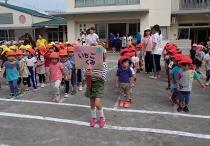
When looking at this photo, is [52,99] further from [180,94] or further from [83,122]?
[180,94]

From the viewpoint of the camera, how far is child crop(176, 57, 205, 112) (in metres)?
4.71

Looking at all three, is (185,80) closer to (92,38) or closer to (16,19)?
(92,38)

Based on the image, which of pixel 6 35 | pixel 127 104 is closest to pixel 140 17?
pixel 127 104

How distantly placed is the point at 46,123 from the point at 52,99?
1696 mm

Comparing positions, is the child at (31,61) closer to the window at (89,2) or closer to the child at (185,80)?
the child at (185,80)

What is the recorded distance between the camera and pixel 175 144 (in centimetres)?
343

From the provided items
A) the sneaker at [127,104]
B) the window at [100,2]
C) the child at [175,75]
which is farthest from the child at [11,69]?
the window at [100,2]

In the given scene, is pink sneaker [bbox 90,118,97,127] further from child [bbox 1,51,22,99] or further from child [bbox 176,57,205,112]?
child [bbox 1,51,22,99]

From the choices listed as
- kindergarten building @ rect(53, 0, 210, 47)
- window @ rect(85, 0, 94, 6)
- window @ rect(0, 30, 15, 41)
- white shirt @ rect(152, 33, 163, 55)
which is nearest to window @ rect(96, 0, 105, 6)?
kindergarten building @ rect(53, 0, 210, 47)

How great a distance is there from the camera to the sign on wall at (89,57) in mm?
3721

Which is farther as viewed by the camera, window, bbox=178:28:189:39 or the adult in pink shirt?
window, bbox=178:28:189:39

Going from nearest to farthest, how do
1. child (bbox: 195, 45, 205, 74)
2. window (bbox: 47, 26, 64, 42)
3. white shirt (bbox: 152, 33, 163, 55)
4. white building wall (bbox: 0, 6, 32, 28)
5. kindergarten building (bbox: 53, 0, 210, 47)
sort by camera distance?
white shirt (bbox: 152, 33, 163, 55), child (bbox: 195, 45, 205, 74), kindergarten building (bbox: 53, 0, 210, 47), white building wall (bbox: 0, 6, 32, 28), window (bbox: 47, 26, 64, 42)

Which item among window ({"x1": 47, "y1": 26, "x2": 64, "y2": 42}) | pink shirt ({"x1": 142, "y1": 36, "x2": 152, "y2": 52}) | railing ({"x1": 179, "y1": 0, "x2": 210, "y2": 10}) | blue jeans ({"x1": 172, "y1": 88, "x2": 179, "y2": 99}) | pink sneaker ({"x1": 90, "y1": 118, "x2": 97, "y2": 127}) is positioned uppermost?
railing ({"x1": 179, "y1": 0, "x2": 210, "y2": 10})

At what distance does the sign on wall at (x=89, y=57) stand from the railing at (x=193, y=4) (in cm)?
1699
